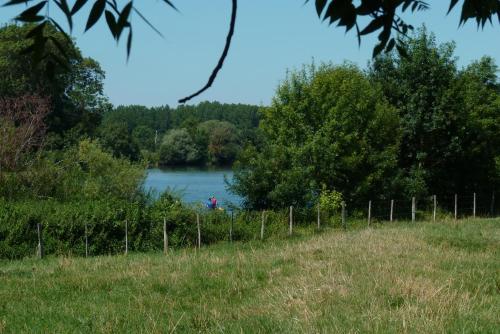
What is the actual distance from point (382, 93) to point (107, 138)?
30495mm

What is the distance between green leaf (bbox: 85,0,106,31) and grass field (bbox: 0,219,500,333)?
4882 mm

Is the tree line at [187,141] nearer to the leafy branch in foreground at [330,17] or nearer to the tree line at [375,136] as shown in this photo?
the tree line at [375,136]

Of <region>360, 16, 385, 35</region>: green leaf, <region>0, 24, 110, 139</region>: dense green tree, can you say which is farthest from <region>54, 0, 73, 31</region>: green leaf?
<region>0, 24, 110, 139</region>: dense green tree

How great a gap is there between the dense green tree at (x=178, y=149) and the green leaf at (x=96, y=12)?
3517 inches

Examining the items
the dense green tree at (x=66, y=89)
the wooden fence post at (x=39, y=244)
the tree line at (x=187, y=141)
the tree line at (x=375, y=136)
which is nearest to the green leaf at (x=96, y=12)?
the wooden fence post at (x=39, y=244)

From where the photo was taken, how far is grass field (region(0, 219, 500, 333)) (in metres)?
7.34

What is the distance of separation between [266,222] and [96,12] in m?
25.9

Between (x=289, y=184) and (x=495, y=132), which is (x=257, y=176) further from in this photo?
(x=495, y=132)

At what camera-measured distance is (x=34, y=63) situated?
2332 mm

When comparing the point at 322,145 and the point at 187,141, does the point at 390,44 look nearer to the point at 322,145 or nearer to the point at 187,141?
the point at 322,145

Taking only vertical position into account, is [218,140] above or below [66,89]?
below

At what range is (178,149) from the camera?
91.9 m

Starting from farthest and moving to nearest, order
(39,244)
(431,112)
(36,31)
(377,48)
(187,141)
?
(187,141)
(431,112)
(39,244)
(377,48)
(36,31)

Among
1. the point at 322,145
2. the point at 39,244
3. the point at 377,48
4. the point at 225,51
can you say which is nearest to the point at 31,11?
the point at 225,51
